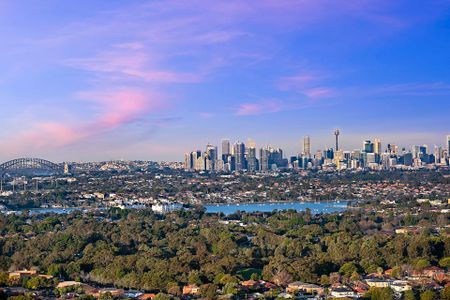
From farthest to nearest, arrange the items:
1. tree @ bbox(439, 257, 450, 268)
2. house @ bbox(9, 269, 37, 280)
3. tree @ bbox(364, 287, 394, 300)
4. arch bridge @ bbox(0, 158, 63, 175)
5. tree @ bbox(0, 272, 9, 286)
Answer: arch bridge @ bbox(0, 158, 63, 175)
tree @ bbox(439, 257, 450, 268)
house @ bbox(9, 269, 37, 280)
tree @ bbox(0, 272, 9, 286)
tree @ bbox(364, 287, 394, 300)

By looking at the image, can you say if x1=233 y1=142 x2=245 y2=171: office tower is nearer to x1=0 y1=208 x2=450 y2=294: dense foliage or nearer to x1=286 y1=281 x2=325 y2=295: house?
x1=0 y1=208 x2=450 y2=294: dense foliage

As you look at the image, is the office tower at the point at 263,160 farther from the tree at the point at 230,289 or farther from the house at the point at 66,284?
the tree at the point at 230,289

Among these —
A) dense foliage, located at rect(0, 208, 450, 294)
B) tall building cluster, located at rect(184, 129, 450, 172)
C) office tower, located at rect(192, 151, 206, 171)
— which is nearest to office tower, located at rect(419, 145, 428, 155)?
tall building cluster, located at rect(184, 129, 450, 172)

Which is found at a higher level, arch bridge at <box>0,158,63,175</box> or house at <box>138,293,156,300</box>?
arch bridge at <box>0,158,63,175</box>

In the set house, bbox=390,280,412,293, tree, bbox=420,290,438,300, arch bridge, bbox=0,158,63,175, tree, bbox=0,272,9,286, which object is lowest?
house, bbox=390,280,412,293

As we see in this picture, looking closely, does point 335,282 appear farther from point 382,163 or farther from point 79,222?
point 382,163

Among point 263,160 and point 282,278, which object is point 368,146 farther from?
point 282,278
